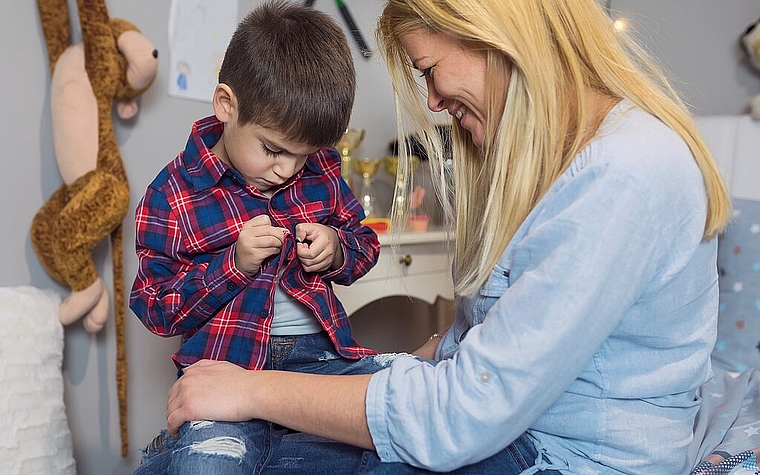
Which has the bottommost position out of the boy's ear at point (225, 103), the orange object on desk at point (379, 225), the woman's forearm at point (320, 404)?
the orange object on desk at point (379, 225)

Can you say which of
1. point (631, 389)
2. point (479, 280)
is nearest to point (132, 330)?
point (479, 280)

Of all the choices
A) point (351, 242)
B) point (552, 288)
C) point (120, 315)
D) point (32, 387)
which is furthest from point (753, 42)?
point (32, 387)

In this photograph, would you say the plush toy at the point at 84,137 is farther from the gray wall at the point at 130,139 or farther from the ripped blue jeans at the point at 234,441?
the ripped blue jeans at the point at 234,441

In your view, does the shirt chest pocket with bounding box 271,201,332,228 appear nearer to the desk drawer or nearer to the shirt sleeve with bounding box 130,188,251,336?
the shirt sleeve with bounding box 130,188,251,336

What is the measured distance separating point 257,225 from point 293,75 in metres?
0.21

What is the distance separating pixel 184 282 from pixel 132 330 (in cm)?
80

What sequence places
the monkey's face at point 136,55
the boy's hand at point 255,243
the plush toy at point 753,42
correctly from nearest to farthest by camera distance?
the boy's hand at point 255,243
the monkey's face at point 136,55
the plush toy at point 753,42

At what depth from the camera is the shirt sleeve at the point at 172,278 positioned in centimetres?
104

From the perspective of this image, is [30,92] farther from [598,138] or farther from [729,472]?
[729,472]

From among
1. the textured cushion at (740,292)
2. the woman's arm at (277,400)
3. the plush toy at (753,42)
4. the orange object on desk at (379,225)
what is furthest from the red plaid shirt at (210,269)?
the plush toy at (753,42)

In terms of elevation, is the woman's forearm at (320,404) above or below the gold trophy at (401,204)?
below

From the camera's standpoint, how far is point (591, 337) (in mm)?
743

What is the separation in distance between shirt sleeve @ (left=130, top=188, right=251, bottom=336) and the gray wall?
610 mm

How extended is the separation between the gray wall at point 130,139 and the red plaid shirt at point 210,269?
590mm
